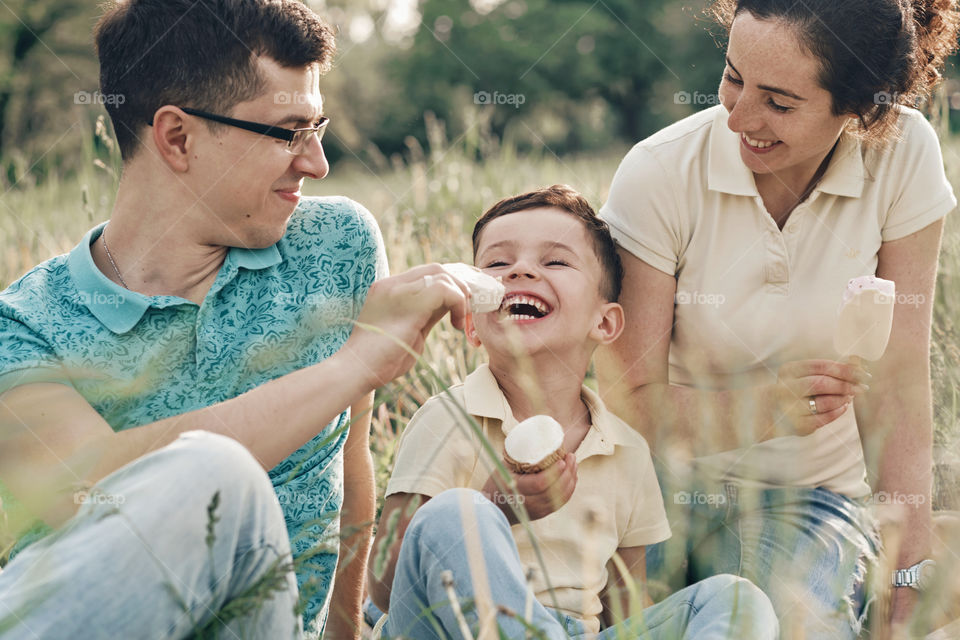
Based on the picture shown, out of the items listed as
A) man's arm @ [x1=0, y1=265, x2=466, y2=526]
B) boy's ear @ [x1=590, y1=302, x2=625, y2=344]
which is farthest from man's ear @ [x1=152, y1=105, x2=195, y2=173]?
boy's ear @ [x1=590, y1=302, x2=625, y2=344]

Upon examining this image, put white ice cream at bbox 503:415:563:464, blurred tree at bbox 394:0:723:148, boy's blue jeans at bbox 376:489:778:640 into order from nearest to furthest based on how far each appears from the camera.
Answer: boy's blue jeans at bbox 376:489:778:640
white ice cream at bbox 503:415:563:464
blurred tree at bbox 394:0:723:148

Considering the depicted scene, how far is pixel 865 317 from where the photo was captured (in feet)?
7.16

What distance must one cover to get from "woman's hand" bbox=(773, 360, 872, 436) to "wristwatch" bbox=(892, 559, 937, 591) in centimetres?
A: 45

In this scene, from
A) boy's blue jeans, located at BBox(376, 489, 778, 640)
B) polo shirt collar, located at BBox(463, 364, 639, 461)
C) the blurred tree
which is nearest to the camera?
boy's blue jeans, located at BBox(376, 489, 778, 640)

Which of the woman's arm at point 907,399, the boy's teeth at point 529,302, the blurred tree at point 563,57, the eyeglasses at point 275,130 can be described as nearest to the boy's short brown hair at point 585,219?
the boy's teeth at point 529,302

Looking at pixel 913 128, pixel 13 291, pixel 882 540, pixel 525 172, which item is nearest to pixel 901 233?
pixel 913 128

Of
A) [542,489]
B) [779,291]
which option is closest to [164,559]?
[542,489]

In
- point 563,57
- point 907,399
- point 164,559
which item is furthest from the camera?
point 563,57

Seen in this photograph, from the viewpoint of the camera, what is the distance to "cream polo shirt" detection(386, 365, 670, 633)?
2.10m

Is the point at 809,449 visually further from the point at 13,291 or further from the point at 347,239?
the point at 13,291

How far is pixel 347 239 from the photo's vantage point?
2.37m

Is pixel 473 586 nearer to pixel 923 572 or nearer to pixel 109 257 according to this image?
pixel 109 257

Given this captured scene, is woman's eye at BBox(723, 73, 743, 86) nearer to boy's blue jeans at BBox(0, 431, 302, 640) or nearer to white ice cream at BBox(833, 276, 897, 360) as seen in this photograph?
white ice cream at BBox(833, 276, 897, 360)

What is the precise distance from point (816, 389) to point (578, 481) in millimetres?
589
